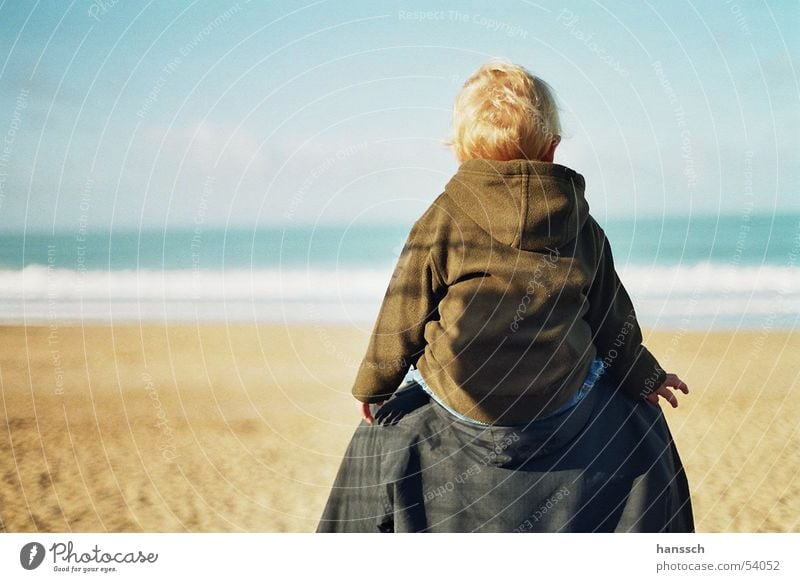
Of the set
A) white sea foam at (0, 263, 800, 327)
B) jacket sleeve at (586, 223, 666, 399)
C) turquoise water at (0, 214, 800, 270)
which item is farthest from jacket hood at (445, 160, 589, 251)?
turquoise water at (0, 214, 800, 270)

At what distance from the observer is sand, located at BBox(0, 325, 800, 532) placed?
15.9ft

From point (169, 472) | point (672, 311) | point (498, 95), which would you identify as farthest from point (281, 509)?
point (672, 311)

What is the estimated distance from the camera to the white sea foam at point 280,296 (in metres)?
9.79

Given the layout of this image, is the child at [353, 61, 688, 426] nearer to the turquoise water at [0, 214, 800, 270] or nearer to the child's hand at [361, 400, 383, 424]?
the child's hand at [361, 400, 383, 424]

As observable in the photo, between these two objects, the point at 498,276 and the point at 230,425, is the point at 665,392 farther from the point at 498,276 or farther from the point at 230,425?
the point at 230,425

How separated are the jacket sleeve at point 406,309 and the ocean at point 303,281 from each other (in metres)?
6.04

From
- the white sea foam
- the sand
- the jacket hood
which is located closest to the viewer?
the jacket hood

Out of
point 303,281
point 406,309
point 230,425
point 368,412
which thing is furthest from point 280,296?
point 406,309

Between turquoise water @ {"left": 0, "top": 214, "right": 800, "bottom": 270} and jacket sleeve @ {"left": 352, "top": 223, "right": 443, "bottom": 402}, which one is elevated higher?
turquoise water @ {"left": 0, "top": 214, "right": 800, "bottom": 270}

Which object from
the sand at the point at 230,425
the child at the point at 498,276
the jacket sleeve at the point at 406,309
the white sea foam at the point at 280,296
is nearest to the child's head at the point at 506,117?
the child at the point at 498,276

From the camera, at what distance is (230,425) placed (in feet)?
21.6

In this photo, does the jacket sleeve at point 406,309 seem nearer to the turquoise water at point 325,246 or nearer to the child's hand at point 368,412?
the child's hand at point 368,412

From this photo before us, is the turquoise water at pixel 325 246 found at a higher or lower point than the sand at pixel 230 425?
higher

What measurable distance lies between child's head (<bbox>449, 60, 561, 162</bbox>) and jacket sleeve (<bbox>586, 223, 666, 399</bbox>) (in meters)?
0.39
